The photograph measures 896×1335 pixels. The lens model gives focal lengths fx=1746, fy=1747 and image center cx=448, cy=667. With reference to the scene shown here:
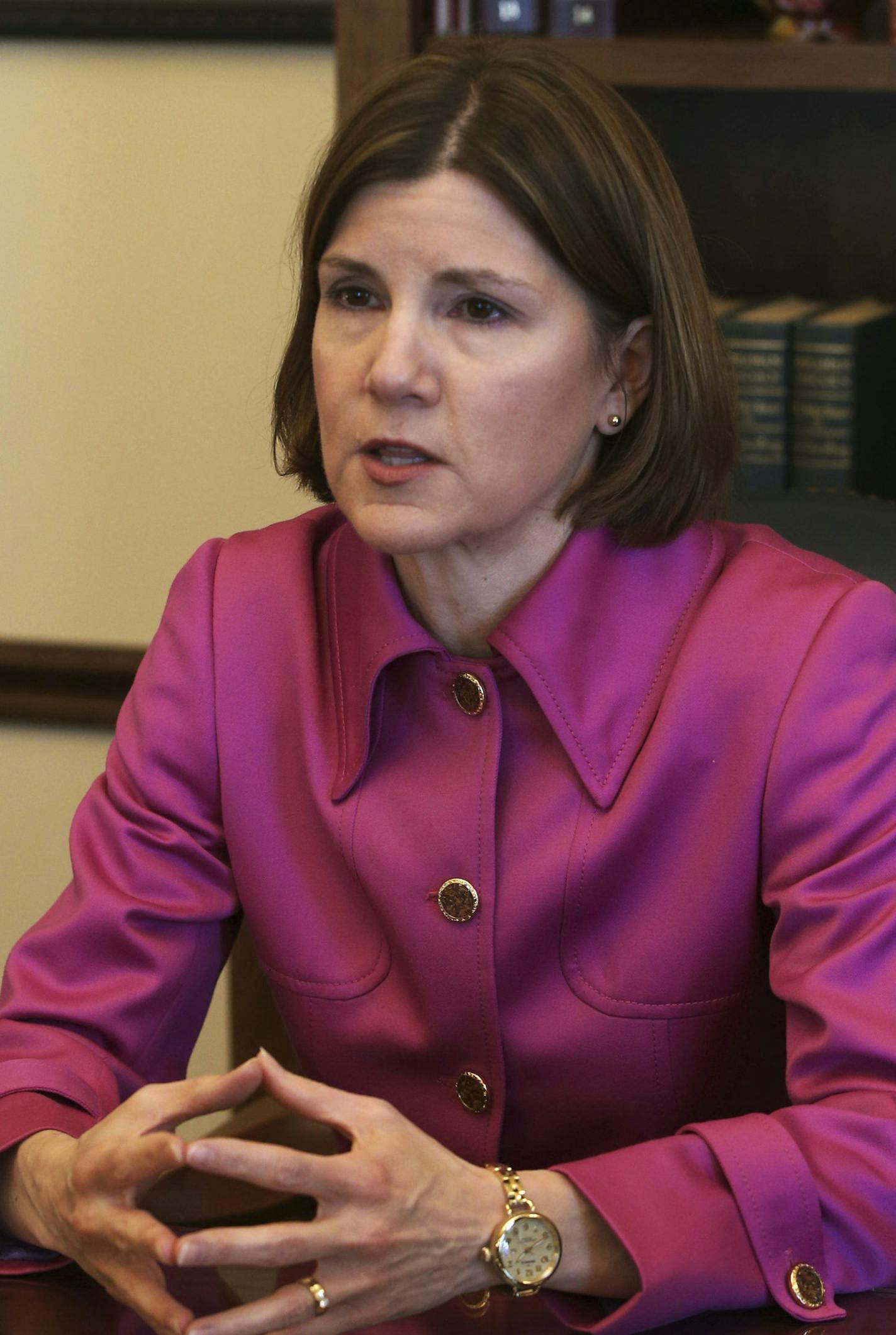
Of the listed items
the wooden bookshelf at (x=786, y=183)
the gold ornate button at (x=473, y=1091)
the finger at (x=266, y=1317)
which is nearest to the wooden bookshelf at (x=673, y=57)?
the wooden bookshelf at (x=786, y=183)

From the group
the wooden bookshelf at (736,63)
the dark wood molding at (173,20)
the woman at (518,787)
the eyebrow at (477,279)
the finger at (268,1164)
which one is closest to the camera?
the finger at (268,1164)

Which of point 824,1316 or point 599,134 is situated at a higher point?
point 599,134

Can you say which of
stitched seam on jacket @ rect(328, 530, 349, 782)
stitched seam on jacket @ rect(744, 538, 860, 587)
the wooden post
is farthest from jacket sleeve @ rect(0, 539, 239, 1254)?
the wooden post

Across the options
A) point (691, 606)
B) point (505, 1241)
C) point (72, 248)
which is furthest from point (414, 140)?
point (72, 248)

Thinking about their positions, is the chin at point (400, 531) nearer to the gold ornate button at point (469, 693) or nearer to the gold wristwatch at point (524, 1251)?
the gold ornate button at point (469, 693)

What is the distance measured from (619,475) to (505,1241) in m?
0.62

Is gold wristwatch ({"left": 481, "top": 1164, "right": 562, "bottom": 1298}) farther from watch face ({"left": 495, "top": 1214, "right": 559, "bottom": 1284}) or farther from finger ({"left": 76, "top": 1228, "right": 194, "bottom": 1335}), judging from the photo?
finger ({"left": 76, "top": 1228, "right": 194, "bottom": 1335})

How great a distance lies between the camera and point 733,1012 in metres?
1.41

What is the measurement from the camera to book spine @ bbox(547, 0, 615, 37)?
1.85 meters

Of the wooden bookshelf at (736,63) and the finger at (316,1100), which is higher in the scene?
the wooden bookshelf at (736,63)

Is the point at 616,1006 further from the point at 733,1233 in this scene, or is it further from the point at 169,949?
the point at 169,949

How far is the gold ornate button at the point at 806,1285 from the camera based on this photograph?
113 cm

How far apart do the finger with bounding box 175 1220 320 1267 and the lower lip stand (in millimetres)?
559

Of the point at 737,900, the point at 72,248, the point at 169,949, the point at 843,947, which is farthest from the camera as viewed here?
the point at 72,248
